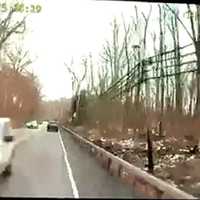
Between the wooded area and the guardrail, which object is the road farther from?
the wooded area

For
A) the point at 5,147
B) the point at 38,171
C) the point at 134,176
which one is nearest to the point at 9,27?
the point at 5,147

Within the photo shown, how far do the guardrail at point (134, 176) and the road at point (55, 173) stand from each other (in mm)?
103

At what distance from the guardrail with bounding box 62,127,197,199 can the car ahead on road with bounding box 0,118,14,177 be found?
1102 mm

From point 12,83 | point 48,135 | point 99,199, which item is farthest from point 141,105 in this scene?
point 99,199

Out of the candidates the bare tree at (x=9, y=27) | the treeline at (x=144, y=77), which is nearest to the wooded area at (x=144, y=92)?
the treeline at (x=144, y=77)

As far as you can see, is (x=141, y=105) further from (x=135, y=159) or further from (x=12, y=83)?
(x=12, y=83)

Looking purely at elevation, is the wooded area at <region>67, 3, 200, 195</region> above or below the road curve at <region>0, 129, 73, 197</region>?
above

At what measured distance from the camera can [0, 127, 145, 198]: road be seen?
664 centimetres

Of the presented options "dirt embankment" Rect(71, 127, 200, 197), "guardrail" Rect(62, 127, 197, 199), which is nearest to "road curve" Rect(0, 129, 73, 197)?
"guardrail" Rect(62, 127, 197, 199)

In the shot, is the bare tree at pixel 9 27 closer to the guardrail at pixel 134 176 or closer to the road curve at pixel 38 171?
the road curve at pixel 38 171

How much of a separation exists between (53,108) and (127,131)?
1.29m

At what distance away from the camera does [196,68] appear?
8555mm

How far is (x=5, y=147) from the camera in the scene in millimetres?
7535

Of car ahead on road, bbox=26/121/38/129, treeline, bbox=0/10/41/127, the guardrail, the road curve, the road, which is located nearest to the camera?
the guardrail
